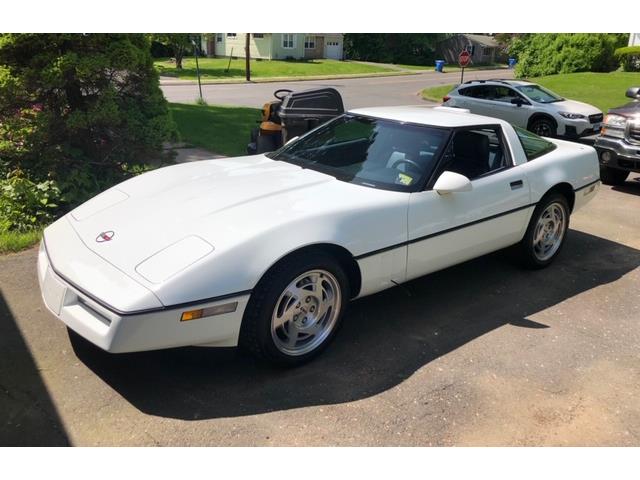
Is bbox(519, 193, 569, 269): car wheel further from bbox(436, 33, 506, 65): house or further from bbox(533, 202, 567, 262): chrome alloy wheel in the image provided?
bbox(436, 33, 506, 65): house

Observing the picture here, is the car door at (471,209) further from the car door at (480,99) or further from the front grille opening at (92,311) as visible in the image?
the car door at (480,99)

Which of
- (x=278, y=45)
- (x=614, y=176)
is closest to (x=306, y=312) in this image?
(x=614, y=176)

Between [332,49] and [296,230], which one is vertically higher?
[332,49]

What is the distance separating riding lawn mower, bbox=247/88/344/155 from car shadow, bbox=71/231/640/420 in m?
3.60

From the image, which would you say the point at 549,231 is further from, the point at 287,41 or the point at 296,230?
the point at 287,41

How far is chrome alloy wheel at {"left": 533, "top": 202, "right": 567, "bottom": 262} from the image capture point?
16.3ft

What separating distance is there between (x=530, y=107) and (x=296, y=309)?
11.3m

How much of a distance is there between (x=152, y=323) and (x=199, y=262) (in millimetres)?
392

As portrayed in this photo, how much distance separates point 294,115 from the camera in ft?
25.3

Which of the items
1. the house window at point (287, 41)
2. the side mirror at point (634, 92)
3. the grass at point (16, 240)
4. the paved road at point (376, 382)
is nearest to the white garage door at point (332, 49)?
the house window at point (287, 41)

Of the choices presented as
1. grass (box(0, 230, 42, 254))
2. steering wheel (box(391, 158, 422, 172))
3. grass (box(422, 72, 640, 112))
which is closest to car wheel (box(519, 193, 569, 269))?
steering wheel (box(391, 158, 422, 172))

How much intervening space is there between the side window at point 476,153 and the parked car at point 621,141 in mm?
4155

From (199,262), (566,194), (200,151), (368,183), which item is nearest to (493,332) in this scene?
(368,183)

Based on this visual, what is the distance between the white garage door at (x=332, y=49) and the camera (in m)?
51.1
